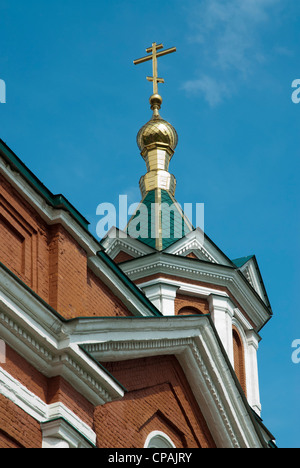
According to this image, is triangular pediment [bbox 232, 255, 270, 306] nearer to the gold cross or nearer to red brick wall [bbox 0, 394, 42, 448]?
the gold cross

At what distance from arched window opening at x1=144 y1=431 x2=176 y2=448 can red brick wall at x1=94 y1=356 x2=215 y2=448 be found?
0.08 m

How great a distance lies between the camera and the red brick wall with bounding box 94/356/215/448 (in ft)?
48.2

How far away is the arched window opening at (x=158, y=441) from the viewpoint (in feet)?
50.8

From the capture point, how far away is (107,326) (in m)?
14.3

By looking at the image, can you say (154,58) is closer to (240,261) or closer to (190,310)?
(240,261)

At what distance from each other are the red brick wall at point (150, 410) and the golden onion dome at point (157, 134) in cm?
1322

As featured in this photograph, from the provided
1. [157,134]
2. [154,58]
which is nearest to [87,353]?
[157,134]

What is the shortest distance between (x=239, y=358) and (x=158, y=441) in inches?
415

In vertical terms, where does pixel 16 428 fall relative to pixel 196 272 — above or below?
below

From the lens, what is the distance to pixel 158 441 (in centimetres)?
1584

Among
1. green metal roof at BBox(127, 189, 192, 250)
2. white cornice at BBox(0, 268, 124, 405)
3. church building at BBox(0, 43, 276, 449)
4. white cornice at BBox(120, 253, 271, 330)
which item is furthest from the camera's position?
green metal roof at BBox(127, 189, 192, 250)

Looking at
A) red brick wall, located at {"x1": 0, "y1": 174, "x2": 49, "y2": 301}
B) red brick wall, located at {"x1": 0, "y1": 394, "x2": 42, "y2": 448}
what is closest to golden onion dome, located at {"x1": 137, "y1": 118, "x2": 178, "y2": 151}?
red brick wall, located at {"x1": 0, "y1": 174, "x2": 49, "y2": 301}

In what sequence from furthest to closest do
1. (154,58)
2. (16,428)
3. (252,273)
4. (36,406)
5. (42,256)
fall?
(154,58)
(252,273)
(42,256)
(36,406)
(16,428)
